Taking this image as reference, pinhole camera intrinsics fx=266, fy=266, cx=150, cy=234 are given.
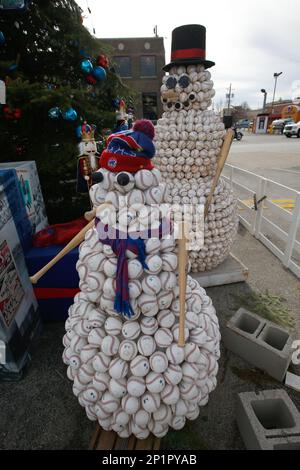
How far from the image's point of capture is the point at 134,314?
63.1 inches

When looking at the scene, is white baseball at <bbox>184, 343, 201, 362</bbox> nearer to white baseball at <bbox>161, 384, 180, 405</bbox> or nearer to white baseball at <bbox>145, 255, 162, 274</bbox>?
white baseball at <bbox>161, 384, 180, 405</bbox>

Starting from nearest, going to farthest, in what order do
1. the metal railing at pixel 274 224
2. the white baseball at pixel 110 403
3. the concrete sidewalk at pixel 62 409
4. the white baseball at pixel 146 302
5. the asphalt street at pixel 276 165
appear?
the white baseball at pixel 146 302 < the white baseball at pixel 110 403 < the concrete sidewalk at pixel 62 409 < the metal railing at pixel 274 224 < the asphalt street at pixel 276 165

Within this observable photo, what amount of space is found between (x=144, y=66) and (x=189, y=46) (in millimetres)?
Result: 22649

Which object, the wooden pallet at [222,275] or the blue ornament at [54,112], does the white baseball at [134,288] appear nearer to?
the blue ornament at [54,112]

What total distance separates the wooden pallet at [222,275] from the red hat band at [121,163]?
248 centimetres

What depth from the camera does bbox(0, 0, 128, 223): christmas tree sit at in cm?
280

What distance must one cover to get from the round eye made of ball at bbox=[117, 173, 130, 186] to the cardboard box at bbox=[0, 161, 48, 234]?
1956mm

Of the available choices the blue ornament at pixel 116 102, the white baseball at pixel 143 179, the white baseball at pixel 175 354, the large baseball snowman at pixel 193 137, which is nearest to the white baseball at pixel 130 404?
the white baseball at pixel 175 354

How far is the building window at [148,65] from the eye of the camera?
72.6 feet

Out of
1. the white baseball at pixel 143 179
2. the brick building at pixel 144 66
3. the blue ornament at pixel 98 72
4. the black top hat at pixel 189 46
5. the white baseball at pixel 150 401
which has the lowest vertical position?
the white baseball at pixel 150 401

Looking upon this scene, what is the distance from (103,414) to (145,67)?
1009 inches

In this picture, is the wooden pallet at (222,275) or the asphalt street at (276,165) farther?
Result: the asphalt street at (276,165)

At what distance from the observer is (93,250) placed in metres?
1.65

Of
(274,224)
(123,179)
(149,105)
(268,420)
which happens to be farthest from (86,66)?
(149,105)
